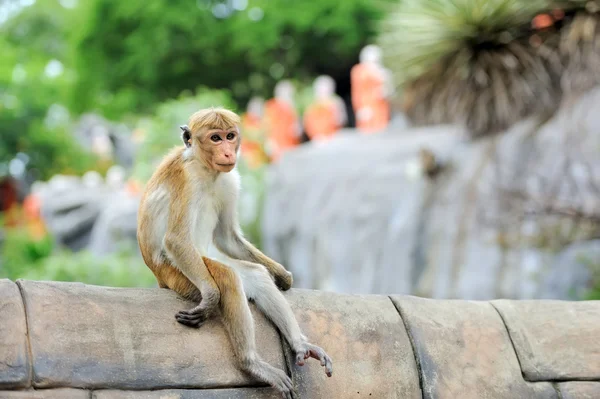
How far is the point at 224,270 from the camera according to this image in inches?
168

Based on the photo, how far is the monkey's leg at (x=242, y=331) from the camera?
4.16 m

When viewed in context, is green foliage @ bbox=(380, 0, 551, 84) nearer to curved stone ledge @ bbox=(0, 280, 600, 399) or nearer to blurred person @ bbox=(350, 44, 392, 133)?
blurred person @ bbox=(350, 44, 392, 133)

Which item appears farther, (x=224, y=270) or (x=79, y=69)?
(x=79, y=69)

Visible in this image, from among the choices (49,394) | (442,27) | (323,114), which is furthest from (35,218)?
(49,394)

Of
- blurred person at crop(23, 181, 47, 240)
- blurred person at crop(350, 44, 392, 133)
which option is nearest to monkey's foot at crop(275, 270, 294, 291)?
blurred person at crop(350, 44, 392, 133)

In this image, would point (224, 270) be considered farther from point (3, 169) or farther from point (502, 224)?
point (3, 169)

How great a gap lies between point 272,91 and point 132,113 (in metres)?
4.15

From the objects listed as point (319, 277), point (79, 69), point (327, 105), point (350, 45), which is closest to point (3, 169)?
point (79, 69)

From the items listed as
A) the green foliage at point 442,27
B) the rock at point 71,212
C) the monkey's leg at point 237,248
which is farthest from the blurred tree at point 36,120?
the monkey's leg at point 237,248

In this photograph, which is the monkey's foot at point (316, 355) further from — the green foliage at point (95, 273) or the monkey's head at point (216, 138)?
the green foliage at point (95, 273)

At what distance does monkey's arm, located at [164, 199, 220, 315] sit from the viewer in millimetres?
4238

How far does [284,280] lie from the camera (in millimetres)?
4699

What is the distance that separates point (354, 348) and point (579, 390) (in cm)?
115

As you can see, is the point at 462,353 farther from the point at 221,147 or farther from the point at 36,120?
the point at 36,120
